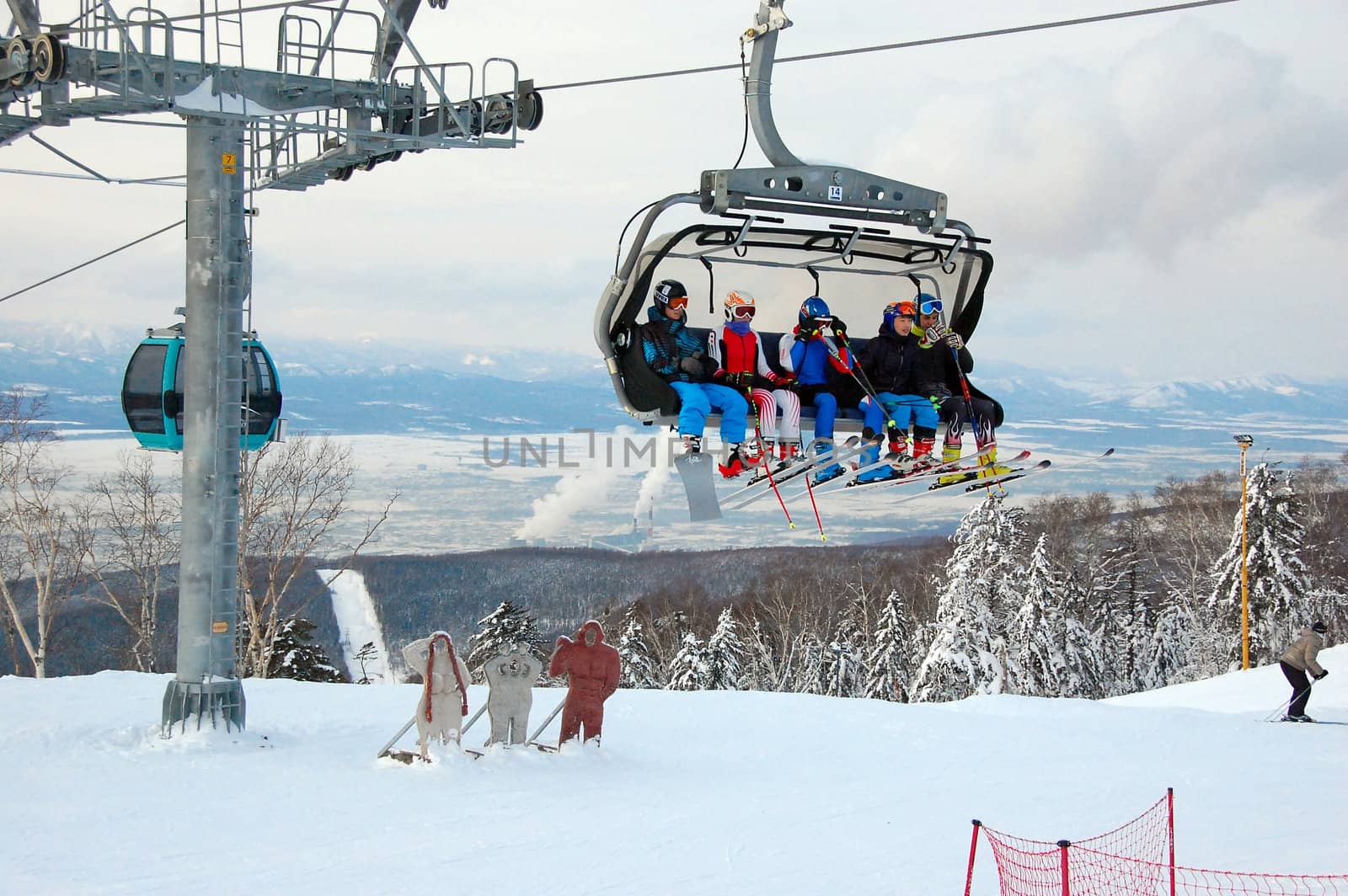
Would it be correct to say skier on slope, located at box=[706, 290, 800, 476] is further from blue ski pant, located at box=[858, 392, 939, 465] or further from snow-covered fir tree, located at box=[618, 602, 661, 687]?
snow-covered fir tree, located at box=[618, 602, 661, 687]

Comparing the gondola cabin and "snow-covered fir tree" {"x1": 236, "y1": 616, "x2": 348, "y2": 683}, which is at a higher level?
the gondola cabin

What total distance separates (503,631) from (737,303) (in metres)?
29.6

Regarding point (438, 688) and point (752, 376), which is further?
point (438, 688)

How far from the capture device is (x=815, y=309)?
37.3 feet

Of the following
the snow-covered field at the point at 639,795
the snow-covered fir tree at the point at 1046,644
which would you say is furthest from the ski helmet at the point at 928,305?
the snow-covered fir tree at the point at 1046,644

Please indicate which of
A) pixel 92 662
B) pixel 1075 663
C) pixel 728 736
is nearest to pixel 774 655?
pixel 1075 663

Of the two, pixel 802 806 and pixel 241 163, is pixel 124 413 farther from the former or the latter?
pixel 802 806

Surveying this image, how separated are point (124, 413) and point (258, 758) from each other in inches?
165

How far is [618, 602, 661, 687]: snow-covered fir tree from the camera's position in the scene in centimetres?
4097

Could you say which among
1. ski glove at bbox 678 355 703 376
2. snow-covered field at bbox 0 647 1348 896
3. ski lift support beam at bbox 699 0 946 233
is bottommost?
snow-covered field at bbox 0 647 1348 896

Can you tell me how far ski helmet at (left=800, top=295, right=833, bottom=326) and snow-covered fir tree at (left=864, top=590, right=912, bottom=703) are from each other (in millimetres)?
31389

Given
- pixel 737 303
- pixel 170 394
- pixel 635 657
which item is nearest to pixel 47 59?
pixel 170 394

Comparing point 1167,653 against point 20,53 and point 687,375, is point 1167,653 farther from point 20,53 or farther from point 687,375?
point 20,53

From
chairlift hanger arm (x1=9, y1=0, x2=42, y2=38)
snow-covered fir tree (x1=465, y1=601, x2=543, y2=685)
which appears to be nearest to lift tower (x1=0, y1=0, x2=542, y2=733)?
Result: chairlift hanger arm (x1=9, y1=0, x2=42, y2=38)
